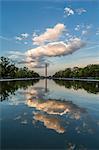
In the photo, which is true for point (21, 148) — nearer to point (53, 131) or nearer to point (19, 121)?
point (53, 131)

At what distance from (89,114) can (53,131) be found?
12.7 ft

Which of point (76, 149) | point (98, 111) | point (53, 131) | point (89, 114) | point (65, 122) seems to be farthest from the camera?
point (98, 111)

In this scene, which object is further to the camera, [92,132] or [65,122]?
[65,122]

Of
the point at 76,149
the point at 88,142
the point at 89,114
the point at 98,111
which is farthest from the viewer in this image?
the point at 98,111

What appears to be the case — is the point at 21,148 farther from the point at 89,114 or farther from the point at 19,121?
the point at 89,114

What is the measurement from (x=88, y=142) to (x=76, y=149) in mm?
830

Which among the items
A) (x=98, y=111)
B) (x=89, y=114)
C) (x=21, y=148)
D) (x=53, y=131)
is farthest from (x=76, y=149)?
(x=98, y=111)

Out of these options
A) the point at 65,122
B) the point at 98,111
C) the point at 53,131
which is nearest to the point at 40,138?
the point at 53,131

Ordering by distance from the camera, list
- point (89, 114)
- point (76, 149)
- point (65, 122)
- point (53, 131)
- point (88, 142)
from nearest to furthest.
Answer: point (76, 149) → point (88, 142) → point (53, 131) → point (65, 122) → point (89, 114)

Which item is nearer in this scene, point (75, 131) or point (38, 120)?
point (75, 131)

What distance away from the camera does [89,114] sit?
12102 millimetres

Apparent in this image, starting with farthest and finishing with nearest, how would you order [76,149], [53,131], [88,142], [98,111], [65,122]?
[98,111] → [65,122] → [53,131] → [88,142] → [76,149]

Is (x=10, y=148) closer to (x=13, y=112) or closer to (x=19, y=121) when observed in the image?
(x=19, y=121)

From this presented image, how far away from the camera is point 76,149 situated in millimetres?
6648
